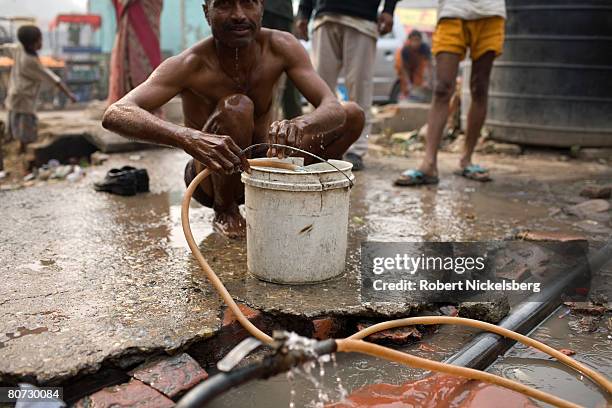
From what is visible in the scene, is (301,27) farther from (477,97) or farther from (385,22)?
(477,97)

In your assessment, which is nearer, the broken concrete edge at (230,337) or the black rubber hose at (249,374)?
the black rubber hose at (249,374)

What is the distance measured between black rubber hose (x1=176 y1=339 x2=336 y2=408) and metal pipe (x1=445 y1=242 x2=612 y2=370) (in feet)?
2.23

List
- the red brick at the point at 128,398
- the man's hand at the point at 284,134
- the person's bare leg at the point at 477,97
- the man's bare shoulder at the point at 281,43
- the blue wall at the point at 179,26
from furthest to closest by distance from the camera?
1. the blue wall at the point at 179,26
2. the person's bare leg at the point at 477,97
3. the man's bare shoulder at the point at 281,43
4. the man's hand at the point at 284,134
5. the red brick at the point at 128,398

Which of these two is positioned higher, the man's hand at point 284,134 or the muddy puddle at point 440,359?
the man's hand at point 284,134

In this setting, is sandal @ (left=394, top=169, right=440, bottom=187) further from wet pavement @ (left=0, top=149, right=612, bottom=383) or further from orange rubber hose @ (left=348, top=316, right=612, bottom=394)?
orange rubber hose @ (left=348, top=316, right=612, bottom=394)

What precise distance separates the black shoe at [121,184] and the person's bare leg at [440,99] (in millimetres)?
2211

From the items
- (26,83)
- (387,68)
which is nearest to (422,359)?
(26,83)

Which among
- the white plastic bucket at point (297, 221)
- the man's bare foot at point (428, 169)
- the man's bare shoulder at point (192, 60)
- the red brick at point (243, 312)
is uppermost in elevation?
the man's bare shoulder at point (192, 60)

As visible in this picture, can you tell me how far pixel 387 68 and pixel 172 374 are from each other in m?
11.5

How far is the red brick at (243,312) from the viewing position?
2.17 meters

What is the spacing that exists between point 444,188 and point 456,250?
5.36 feet

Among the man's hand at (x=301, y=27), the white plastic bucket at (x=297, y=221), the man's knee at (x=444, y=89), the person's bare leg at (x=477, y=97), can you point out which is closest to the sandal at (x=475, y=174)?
the person's bare leg at (x=477, y=97)

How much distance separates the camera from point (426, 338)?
2.34 m

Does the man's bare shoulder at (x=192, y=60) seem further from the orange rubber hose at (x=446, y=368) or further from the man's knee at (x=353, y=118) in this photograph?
the orange rubber hose at (x=446, y=368)
